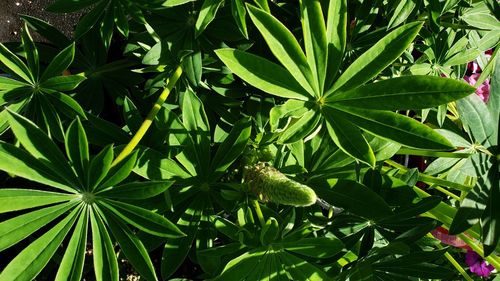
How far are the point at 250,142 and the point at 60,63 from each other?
0.52 meters

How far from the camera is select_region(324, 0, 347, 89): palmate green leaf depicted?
113 centimetres

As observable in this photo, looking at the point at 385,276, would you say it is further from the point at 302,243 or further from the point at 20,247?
the point at 20,247

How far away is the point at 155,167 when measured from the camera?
4.17ft

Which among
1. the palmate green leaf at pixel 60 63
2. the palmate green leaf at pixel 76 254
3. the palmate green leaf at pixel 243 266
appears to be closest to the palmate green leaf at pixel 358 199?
the palmate green leaf at pixel 243 266

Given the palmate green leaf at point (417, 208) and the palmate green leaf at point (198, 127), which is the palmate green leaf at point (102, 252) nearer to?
the palmate green leaf at point (198, 127)

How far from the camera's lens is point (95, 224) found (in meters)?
1.12

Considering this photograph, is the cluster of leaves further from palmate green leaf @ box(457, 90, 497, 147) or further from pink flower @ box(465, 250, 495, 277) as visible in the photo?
pink flower @ box(465, 250, 495, 277)

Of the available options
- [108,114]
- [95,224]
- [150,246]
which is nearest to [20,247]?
[108,114]

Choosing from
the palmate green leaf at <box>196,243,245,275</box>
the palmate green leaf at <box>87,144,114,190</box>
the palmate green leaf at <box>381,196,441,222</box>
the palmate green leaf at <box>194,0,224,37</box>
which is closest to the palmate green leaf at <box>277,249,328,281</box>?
the palmate green leaf at <box>196,243,245,275</box>

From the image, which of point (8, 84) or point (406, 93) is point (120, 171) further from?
point (406, 93)

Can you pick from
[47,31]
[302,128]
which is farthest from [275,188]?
[47,31]

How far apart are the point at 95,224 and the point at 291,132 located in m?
0.46

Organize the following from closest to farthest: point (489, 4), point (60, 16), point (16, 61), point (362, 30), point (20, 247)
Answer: point (16, 61) → point (489, 4) → point (362, 30) → point (20, 247) → point (60, 16)

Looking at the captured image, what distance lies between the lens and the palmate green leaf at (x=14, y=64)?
1.28m
